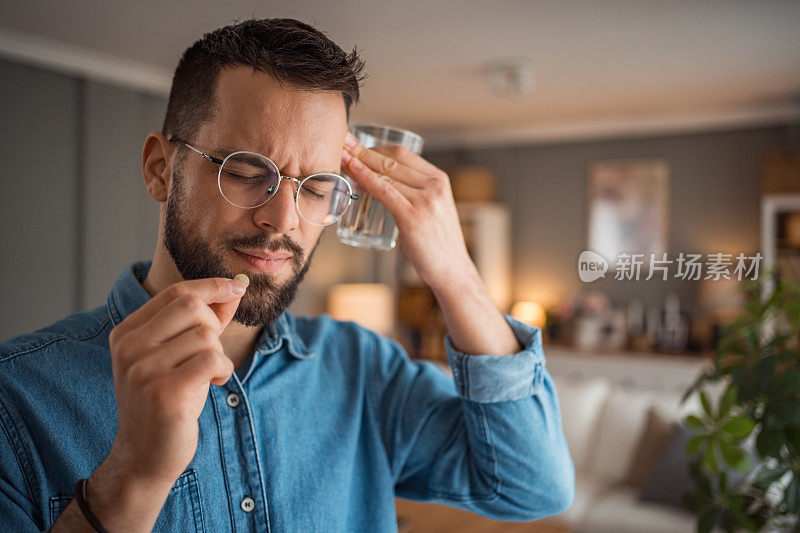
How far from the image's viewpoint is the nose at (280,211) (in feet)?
2.60

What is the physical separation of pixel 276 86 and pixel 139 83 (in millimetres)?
2968

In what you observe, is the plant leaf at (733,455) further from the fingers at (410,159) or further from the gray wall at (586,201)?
the gray wall at (586,201)

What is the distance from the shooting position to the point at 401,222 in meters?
0.89

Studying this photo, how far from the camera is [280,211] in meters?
0.79

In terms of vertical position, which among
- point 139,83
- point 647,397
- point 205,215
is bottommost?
point 647,397

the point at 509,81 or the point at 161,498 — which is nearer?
the point at 161,498

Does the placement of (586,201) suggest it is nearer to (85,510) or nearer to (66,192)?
(66,192)

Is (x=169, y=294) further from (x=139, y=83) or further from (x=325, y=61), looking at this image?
(x=139, y=83)

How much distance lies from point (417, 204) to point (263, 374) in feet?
1.08

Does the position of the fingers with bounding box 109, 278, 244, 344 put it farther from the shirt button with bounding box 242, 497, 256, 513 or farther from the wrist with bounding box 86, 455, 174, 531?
the shirt button with bounding box 242, 497, 256, 513

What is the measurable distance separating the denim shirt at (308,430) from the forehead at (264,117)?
26 centimetres

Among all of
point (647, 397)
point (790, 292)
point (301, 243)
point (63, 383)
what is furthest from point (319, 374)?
point (647, 397)

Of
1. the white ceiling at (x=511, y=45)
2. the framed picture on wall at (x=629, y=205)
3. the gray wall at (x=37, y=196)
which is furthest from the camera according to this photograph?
the framed picture on wall at (x=629, y=205)

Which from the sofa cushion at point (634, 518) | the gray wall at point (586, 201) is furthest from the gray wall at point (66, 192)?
the gray wall at point (586, 201)
